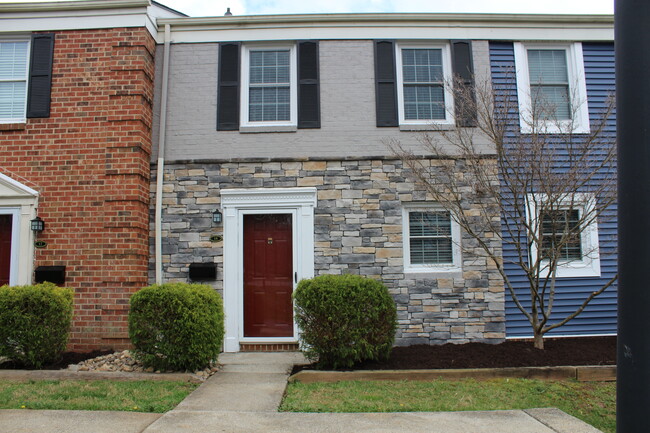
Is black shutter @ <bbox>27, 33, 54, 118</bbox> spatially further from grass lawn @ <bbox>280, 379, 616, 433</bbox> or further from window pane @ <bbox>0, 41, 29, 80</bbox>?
grass lawn @ <bbox>280, 379, 616, 433</bbox>

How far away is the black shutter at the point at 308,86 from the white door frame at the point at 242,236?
1125 mm

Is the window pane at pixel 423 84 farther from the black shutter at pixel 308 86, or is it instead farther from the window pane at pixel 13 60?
the window pane at pixel 13 60

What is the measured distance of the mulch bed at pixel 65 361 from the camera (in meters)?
6.02

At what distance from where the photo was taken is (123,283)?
7.02 metres

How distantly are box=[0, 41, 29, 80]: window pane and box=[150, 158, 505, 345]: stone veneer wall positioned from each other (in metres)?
2.74

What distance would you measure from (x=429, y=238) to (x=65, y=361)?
536cm

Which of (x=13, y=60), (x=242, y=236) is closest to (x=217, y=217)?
(x=242, y=236)

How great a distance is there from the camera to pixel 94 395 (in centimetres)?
483

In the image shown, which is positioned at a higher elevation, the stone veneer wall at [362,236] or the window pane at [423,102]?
the window pane at [423,102]

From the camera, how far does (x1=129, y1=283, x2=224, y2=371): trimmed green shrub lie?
5727mm

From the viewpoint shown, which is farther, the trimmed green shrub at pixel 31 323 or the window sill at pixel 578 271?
the window sill at pixel 578 271

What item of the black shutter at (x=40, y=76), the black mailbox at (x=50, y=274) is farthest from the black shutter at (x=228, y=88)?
the black mailbox at (x=50, y=274)

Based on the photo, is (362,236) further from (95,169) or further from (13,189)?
(13,189)

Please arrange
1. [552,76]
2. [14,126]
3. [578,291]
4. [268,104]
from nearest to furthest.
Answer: [14,126] < [578,291] < [268,104] < [552,76]
